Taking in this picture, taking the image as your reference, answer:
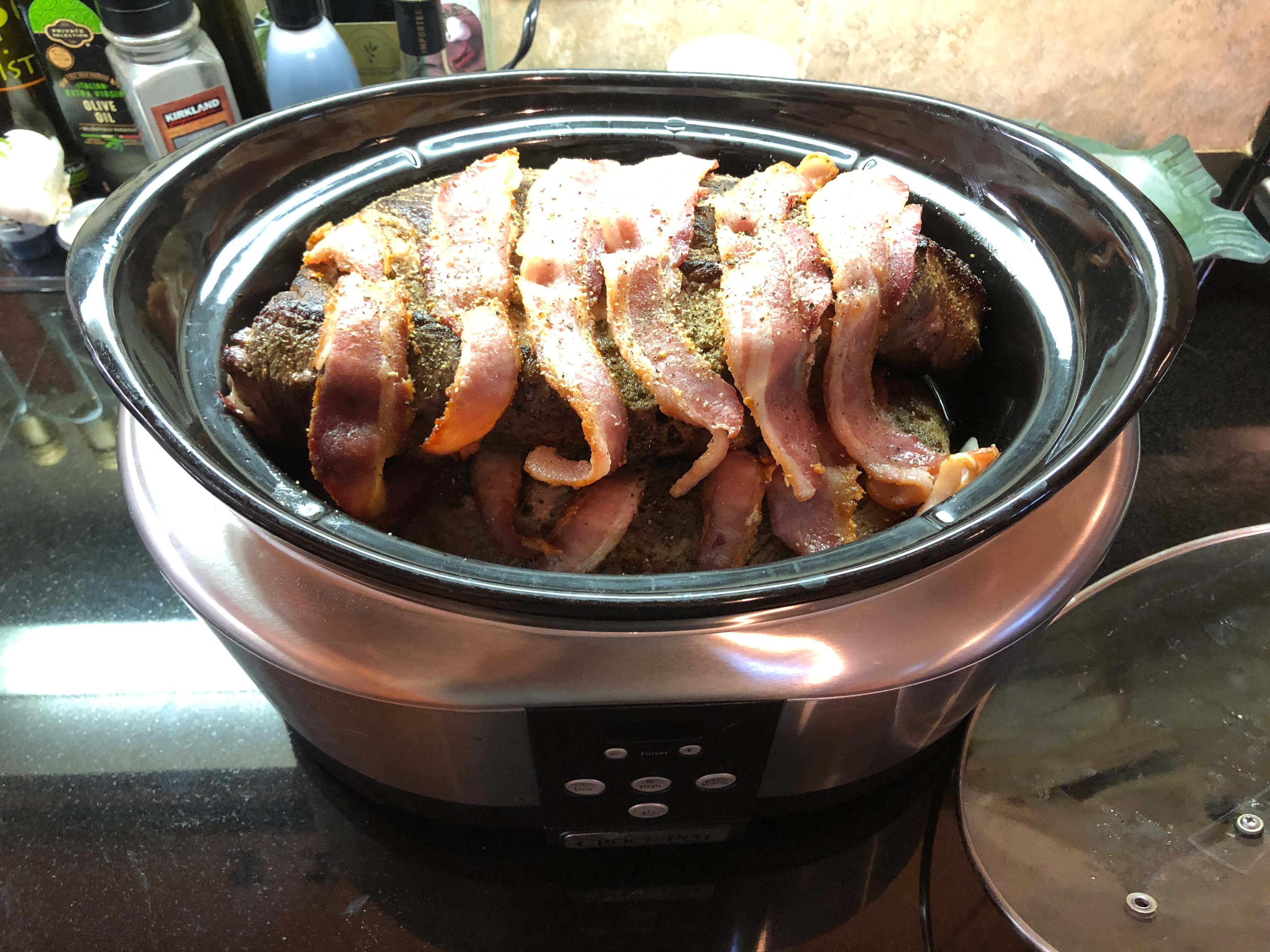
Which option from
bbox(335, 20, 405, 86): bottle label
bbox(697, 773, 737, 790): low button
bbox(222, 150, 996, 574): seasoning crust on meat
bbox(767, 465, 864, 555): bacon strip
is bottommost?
bbox(697, 773, 737, 790): low button

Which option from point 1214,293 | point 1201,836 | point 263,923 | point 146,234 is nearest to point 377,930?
point 263,923

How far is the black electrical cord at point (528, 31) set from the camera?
1.42 m

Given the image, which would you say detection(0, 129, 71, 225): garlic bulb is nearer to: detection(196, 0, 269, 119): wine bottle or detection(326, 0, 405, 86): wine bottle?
detection(196, 0, 269, 119): wine bottle

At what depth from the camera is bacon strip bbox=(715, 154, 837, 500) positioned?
80 cm

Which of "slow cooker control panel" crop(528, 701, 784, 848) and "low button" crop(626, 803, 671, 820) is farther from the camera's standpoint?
"low button" crop(626, 803, 671, 820)

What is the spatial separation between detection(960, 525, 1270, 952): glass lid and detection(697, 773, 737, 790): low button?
0.98 ft

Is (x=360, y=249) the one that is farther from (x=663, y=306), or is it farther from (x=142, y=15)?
(x=142, y=15)

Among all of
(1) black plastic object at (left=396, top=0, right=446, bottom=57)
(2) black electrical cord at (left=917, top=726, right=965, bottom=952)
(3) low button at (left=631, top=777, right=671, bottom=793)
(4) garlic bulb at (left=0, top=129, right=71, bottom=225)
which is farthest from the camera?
(4) garlic bulb at (left=0, top=129, right=71, bottom=225)

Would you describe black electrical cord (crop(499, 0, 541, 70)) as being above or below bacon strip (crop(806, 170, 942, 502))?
above

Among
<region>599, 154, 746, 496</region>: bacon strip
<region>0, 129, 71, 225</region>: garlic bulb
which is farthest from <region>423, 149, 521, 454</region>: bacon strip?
<region>0, 129, 71, 225</region>: garlic bulb

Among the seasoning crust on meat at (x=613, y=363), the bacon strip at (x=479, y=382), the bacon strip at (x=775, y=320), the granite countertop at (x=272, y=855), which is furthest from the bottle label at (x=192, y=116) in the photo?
the bacon strip at (x=775, y=320)

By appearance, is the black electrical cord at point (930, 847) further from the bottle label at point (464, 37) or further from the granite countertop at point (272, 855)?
the bottle label at point (464, 37)

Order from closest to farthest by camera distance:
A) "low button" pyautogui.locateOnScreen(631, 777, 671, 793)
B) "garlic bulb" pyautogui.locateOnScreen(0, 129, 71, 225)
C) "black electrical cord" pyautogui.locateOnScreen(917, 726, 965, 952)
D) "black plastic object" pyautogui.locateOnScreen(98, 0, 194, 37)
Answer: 1. "low button" pyautogui.locateOnScreen(631, 777, 671, 793)
2. "black electrical cord" pyautogui.locateOnScreen(917, 726, 965, 952)
3. "black plastic object" pyautogui.locateOnScreen(98, 0, 194, 37)
4. "garlic bulb" pyautogui.locateOnScreen(0, 129, 71, 225)

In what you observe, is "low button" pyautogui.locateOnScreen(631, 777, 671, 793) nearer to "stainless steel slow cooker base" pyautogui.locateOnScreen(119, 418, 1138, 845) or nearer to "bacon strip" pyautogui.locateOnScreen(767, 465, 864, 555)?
"stainless steel slow cooker base" pyautogui.locateOnScreen(119, 418, 1138, 845)
